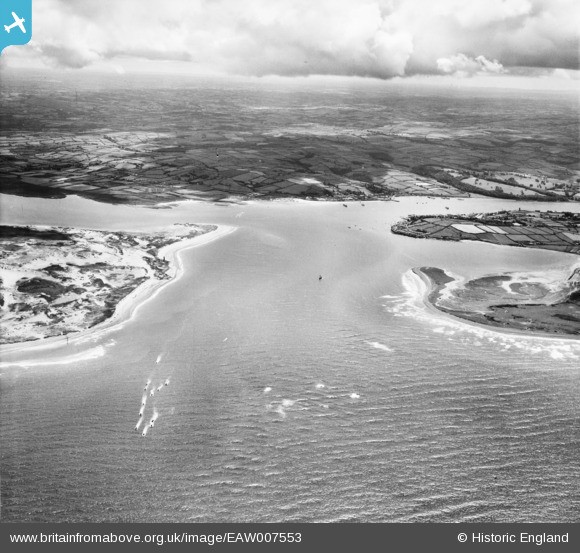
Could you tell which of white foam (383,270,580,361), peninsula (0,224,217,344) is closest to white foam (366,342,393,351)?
white foam (383,270,580,361)

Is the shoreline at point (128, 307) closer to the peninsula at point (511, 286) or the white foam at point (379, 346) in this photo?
the white foam at point (379, 346)

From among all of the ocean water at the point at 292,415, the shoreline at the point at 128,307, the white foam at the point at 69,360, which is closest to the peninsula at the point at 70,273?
the shoreline at the point at 128,307

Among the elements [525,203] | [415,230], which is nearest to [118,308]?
Answer: [415,230]

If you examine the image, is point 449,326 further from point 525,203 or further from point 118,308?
point 525,203

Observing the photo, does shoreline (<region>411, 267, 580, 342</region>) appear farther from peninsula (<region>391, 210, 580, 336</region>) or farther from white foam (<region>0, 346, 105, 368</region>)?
white foam (<region>0, 346, 105, 368</region>)

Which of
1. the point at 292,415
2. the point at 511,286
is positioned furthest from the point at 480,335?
the point at 292,415

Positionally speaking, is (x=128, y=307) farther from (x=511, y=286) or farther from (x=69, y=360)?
(x=511, y=286)
